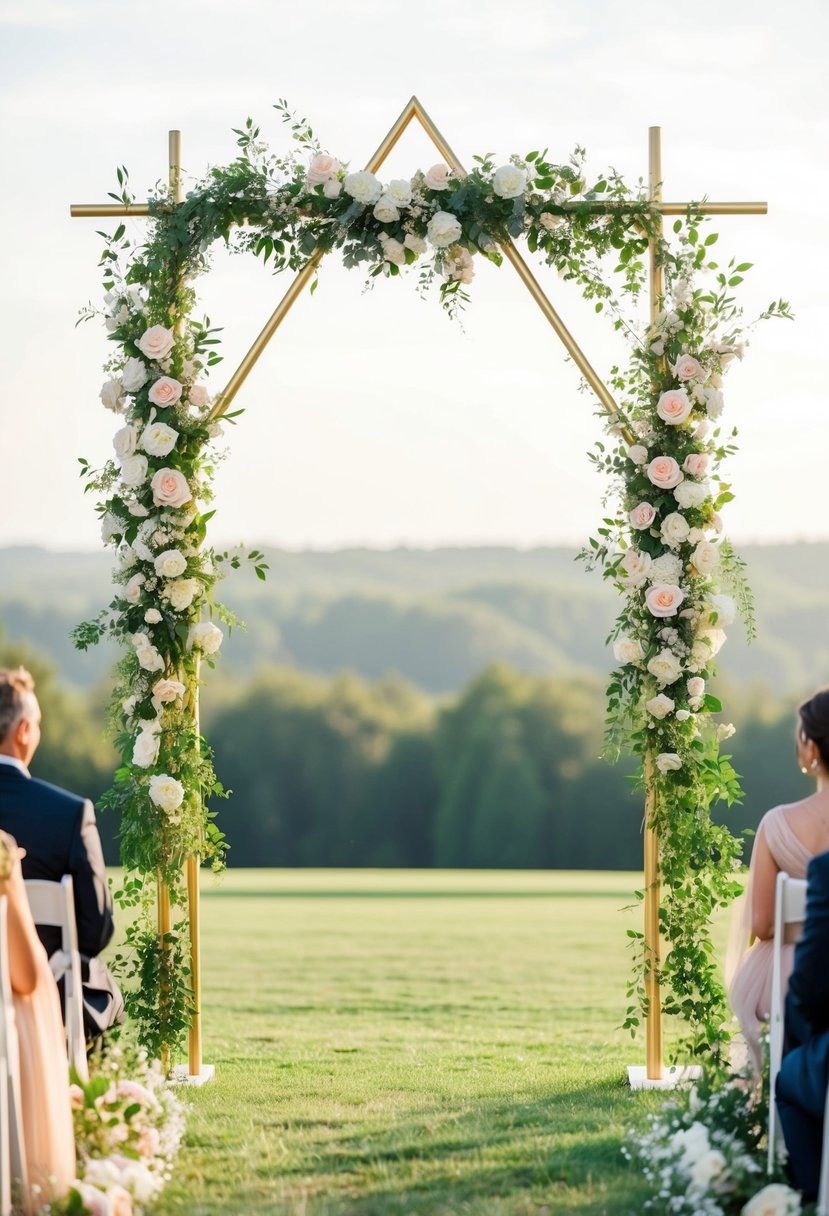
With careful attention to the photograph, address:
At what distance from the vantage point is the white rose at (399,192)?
227 inches

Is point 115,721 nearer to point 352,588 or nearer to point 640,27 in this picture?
point 640,27

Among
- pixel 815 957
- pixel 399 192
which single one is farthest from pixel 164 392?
pixel 815 957

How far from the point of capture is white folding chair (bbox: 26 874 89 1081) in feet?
13.1

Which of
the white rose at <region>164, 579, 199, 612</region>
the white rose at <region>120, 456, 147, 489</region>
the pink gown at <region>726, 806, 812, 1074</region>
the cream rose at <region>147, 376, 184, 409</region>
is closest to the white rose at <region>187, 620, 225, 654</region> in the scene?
the white rose at <region>164, 579, 199, 612</region>

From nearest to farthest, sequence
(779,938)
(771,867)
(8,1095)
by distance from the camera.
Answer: (8,1095), (779,938), (771,867)

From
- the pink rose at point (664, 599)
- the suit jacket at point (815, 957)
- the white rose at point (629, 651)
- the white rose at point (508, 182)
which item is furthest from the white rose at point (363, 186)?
the suit jacket at point (815, 957)

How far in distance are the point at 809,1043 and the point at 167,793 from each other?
2847 mm

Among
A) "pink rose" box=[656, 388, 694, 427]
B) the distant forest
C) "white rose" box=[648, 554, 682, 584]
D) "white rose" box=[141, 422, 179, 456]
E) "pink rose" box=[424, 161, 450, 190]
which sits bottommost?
the distant forest

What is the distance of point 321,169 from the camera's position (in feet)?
19.0

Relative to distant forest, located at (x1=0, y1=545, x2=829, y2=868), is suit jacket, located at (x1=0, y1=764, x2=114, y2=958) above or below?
above

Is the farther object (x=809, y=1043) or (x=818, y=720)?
(x=818, y=720)

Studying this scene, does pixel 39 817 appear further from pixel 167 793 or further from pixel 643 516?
pixel 643 516

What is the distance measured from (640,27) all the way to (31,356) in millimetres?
22687

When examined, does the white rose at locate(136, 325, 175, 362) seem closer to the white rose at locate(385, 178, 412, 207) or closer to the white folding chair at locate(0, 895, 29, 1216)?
the white rose at locate(385, 178, 412, 207)
